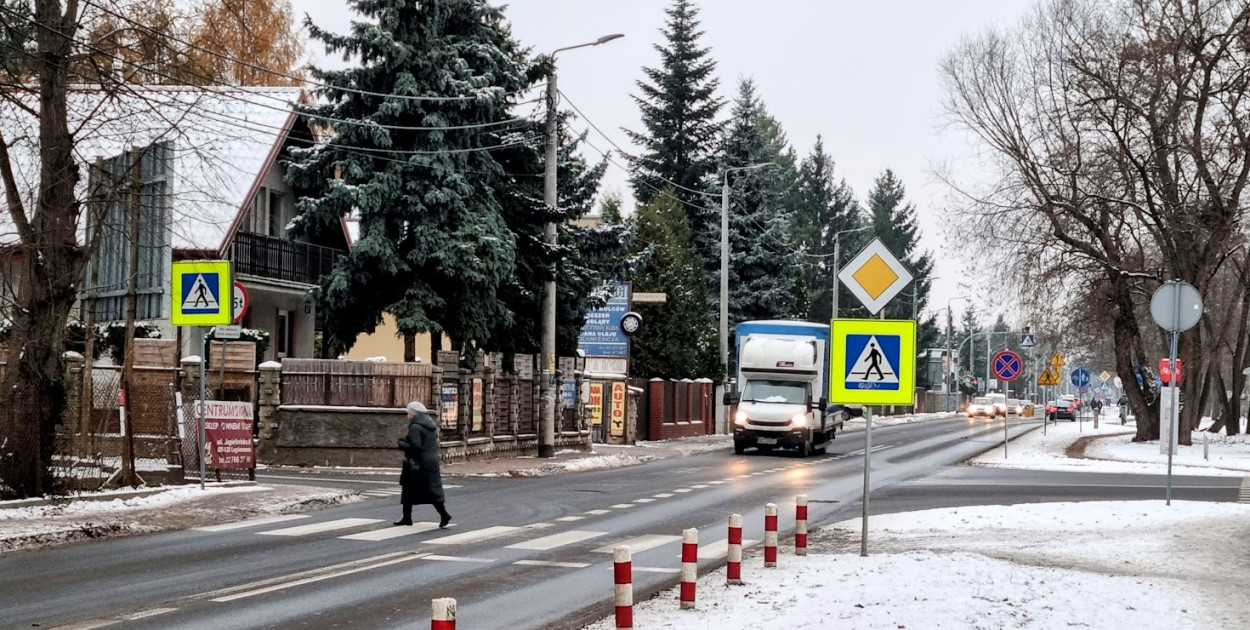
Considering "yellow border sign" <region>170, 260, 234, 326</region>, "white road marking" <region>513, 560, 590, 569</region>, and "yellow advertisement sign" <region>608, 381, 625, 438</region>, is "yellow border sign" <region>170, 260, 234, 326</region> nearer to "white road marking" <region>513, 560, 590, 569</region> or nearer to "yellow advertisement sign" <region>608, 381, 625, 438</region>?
"white road marking" <region>513, 560, 590, 569</region>

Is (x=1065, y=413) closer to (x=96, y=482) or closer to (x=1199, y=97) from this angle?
(x=1199, y=97)

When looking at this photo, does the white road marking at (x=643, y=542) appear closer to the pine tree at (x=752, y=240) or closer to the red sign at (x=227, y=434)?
the red sign at (x=227, y=434)

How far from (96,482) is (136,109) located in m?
5.01

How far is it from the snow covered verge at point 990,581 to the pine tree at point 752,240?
49.9m


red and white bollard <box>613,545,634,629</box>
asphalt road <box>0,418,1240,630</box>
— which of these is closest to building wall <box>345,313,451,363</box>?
asphalt road <box>0,418,1240,630</box>

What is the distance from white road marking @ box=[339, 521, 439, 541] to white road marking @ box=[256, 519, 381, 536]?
A: 497mm

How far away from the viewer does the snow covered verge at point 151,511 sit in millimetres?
14984

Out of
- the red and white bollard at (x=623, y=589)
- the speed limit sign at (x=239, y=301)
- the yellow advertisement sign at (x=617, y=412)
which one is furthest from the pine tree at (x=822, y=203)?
the red and white bollard at (x=623, y=589)

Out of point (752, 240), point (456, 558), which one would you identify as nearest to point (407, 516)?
point (456, 558)

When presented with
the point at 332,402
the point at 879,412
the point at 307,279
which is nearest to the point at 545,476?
→ the point at 332,402

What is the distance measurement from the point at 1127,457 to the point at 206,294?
2645 cm

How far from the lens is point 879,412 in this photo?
93312 millimetres

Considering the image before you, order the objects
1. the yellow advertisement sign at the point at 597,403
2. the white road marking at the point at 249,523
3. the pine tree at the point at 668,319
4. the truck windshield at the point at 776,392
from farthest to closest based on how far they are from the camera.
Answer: the pine tree at the point at 668,319, the yellow advertisement sign at the point at 597,403, the truck windshield at the point at 776,392, the white road marking at the point at 249,523

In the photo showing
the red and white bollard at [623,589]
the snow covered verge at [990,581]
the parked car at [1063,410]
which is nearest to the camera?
the red and white bollard at [623,589]
